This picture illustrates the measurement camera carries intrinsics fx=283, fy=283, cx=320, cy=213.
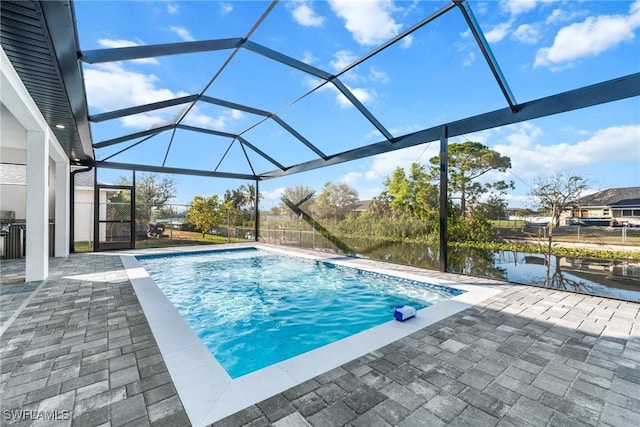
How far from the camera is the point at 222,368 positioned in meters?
2.34

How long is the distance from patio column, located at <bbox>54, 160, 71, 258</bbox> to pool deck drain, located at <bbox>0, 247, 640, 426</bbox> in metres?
5.24

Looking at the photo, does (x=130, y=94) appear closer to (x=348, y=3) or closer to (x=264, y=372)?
(x=348, y=3)

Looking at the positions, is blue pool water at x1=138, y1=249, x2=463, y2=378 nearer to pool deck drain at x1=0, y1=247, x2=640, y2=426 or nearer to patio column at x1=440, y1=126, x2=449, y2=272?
pool deck drain at x1=0, y1=247, x2=640, y2=426

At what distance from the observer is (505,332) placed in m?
3.00

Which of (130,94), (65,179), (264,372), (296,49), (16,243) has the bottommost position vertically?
(264,372)

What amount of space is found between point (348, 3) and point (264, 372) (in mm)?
4553

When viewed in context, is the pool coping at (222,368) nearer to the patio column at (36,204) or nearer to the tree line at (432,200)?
the tree line at (432,200)

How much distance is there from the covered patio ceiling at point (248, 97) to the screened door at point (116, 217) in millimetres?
968

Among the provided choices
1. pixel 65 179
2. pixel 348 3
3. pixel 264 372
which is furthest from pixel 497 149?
pixel 65 179

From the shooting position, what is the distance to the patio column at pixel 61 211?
778 centimetres

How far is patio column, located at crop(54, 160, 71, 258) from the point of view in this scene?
25.5ft

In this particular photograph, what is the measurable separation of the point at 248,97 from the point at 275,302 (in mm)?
4330

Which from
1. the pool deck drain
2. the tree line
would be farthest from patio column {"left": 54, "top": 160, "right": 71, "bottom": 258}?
the pool deck drain

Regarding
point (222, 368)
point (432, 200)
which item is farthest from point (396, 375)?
point (432, 200)
